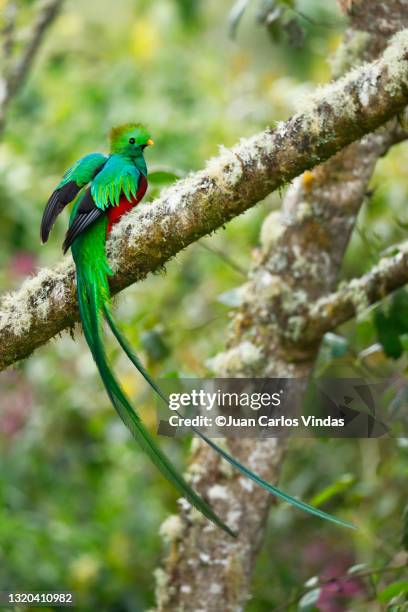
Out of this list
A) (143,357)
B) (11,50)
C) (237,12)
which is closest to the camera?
(237,12)

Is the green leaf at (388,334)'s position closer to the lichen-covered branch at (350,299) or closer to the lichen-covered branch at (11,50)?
the lichen-covered branch at (350,299)

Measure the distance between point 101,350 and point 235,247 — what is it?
3088mm

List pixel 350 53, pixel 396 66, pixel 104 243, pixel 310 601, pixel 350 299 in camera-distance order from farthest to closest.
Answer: pixel 350 53 < pixel 350 299 < pixel 310 601 < pixel 104 243 < pixel 396 66

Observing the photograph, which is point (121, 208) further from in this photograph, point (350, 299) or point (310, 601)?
point (310, 601)

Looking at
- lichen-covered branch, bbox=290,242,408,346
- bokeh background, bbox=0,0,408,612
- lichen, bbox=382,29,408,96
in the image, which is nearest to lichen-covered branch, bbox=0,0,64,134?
bokeh background, bbox=0,0,408,612

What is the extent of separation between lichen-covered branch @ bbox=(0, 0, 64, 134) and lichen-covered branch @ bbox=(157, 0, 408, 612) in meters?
1.45

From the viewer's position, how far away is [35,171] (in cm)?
484

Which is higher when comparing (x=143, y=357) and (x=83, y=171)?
(x=143, y=357)

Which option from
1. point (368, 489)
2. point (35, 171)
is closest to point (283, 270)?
point (368, 489)

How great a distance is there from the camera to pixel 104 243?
1.97 meters

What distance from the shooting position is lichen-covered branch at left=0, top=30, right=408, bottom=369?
1.64 metres

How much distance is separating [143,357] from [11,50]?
1465 millimetres

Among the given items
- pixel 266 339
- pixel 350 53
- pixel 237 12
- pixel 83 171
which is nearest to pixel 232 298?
pixel 266 339

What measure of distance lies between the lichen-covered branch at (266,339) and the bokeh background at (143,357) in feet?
2.41
